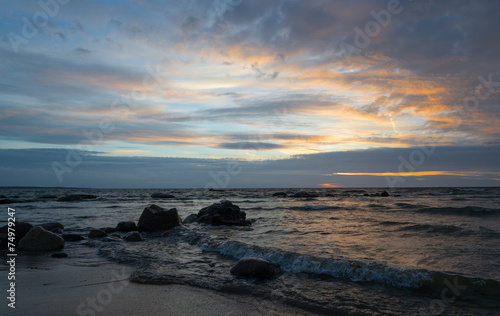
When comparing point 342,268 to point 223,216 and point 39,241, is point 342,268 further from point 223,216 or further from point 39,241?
point 223,216

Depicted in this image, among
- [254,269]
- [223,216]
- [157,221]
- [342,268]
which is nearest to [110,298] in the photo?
[254,269]

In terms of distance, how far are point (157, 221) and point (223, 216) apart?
376cm

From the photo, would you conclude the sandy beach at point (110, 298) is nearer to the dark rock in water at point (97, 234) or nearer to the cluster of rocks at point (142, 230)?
the cluster of rocks at point (142, 230)

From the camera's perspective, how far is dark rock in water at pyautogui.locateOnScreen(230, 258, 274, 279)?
6781 millimetres

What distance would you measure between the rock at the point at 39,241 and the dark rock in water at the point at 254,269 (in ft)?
22.9

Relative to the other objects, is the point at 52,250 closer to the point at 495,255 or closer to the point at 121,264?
the point at 121,264

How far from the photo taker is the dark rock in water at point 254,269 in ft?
22.2

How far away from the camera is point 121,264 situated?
8.10 meters

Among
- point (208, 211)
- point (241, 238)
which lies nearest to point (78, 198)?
point (208, 211)

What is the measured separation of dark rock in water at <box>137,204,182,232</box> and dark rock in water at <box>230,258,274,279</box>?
337 inches

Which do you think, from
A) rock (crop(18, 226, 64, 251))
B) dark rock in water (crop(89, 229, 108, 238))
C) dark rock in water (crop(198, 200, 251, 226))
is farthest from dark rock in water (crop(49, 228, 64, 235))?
dark rock in water (crop(198, 200, 251, 226))

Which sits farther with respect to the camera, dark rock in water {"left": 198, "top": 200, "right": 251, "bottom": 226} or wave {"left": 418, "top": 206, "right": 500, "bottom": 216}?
wave {"left": 418, "top": 206, "right": 500, "bottom": 216}

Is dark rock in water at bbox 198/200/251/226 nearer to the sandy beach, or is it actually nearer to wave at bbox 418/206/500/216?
the sandy beach

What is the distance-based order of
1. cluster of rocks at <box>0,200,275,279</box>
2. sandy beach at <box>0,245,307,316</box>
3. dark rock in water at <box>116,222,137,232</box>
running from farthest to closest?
dark rock in water at <box>116,222,137,232</box>, cluster of rocks at <box>0,200,275,279</box>, sandy beach at <box>0,245,307,316</box>
